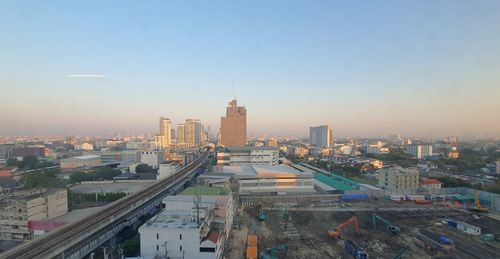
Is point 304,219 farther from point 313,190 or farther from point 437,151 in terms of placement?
point 437,151

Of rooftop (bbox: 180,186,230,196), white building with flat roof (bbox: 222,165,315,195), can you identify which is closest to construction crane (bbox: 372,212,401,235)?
white building with flat roof (bbox: 222,165,315,195)

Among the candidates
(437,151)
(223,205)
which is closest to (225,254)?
(223,205)

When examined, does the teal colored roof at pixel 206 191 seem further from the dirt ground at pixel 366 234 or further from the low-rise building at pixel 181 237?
the low-rise building at pixel 181 237

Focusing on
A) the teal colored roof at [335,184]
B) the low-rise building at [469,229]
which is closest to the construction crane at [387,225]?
the low-rise building at [469,229]

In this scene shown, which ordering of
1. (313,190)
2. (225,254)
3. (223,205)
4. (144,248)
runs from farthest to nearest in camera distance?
(313,190), (223,205), (225,254), (144,248)

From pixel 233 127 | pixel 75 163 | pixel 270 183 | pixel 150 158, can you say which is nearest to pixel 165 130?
pixel 233 127

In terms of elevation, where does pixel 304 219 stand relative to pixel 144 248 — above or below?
below

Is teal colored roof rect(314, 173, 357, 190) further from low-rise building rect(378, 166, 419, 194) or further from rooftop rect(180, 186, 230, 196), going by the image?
rooftop rect(180, 186, 230, 196)

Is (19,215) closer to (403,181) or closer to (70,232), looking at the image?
(70,232)
